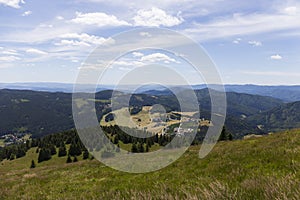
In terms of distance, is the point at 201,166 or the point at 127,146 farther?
the point at 127,146

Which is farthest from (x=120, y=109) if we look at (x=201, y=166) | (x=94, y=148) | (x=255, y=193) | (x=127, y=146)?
(x=127, y=146)

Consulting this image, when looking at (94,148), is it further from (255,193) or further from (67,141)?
(255,193)

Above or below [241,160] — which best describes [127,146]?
below

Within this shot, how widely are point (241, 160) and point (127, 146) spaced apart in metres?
47.1

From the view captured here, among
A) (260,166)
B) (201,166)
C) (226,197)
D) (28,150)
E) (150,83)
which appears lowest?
(28,150)

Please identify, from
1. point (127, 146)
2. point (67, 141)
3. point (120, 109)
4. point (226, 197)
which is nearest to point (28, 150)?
point (67, 141)

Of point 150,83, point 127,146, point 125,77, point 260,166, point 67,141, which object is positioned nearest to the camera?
point 260,166

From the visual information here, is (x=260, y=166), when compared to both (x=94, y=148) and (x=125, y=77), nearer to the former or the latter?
(x=125, y=77)

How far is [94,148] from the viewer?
169 ft

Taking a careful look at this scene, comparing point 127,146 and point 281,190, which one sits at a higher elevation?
point 281,190

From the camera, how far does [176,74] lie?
1780 centimetres

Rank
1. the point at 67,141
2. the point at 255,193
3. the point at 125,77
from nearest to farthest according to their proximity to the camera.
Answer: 1. the point at 255,193
2. the point at 125,77
3. the point at 67,141

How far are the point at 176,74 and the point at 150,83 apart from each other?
116 inches

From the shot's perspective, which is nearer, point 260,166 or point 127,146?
point 260,166
